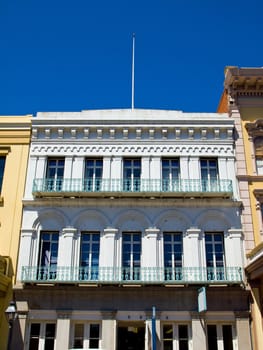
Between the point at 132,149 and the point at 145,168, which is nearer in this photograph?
the point at 145,168

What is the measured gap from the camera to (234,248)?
1783 cm

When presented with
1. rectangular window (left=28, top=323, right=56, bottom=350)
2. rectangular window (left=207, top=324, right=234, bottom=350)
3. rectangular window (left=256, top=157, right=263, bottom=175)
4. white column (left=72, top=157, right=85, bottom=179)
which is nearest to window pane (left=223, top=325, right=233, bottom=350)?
rectangular window (left=207, top=324, right=234, bottom=350)

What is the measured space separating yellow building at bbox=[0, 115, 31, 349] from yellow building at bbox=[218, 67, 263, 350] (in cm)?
1072

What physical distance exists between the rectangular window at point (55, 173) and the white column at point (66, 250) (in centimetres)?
229

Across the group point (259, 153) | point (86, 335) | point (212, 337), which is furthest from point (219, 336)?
point (259, 153)

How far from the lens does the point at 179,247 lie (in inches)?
715

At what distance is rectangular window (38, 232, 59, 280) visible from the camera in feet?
57.0

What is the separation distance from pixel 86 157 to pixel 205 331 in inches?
396

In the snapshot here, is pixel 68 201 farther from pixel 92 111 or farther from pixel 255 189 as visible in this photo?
pixel 255 189

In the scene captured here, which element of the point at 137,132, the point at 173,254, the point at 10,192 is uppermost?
the point at 137,132

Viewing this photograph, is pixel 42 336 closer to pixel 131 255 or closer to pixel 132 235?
pixel 131 255

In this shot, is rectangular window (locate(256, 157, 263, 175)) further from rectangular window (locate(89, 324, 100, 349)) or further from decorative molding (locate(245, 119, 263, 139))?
rectangular window (locate(89, 324, 100, 349))

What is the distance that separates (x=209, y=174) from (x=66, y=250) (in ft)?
26.6

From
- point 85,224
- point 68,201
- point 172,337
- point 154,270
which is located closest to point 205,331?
point 172,337
